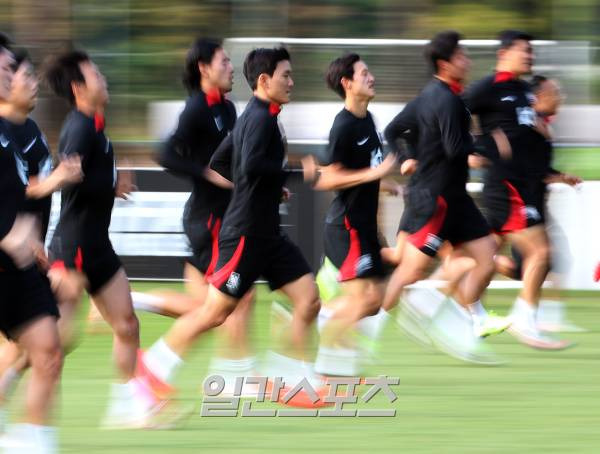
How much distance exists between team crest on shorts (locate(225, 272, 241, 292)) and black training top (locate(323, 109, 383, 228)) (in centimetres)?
130

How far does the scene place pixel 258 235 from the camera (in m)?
7.75

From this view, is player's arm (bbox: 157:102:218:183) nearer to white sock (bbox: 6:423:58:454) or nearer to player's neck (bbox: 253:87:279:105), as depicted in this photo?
player's neck (bbox: 253:87:279:105)

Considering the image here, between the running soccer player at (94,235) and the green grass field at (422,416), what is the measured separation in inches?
11.4

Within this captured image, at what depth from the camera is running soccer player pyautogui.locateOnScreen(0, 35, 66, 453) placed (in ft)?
19.5

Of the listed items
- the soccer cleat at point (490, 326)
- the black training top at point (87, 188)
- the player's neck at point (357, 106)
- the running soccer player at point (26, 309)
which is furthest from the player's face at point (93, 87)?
the soccer cleat at point (490, 326)

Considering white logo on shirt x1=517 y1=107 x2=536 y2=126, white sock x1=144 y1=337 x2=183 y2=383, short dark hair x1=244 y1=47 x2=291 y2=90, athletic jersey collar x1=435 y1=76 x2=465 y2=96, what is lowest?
white sock x1=144 y1=337 x2=183 y2=383

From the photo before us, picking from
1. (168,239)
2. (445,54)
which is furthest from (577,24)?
(445,54)

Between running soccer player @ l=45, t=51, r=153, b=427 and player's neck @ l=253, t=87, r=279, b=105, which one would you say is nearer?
running soccer player @ l=45, t=51, r=153, b=427

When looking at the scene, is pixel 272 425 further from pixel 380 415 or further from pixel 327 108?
pixel 327 108

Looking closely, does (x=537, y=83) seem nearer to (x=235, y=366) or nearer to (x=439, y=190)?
(x=439, y=190)

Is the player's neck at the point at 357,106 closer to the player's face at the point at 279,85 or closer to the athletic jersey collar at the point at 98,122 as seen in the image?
the player's face at the point at 279,85

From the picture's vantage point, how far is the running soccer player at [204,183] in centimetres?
838

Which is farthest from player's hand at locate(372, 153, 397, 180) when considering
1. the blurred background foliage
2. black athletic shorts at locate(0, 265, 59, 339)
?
the blurred background foliage

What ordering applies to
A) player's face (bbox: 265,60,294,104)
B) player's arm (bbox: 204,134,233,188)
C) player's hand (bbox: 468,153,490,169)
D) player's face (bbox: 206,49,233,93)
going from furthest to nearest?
player's hand (bbox: 468,153,490,169) → player's face (bbox: 206,49,233,93) → player's arm (bbox: 204,134,233,188) → player's face (bbox: 265,60,294,104)
